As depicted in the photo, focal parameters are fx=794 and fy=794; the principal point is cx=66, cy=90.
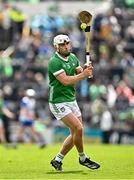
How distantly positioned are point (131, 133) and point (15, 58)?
5.55 m

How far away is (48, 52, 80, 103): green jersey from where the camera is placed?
1466cm

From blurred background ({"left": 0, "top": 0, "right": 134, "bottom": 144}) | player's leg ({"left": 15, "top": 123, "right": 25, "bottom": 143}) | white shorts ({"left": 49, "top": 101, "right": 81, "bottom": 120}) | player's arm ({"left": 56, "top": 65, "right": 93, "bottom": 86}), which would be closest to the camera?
player's arm ({"left": 56, "top": 65, "right": 93, "bottom": 86})

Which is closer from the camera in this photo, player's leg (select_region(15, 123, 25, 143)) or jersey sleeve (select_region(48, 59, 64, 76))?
jersey sleeve (select_region(48, 59, 64, 76))

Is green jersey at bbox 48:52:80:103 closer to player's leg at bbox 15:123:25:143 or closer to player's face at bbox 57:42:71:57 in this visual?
player's face at bbox 57:42:71:57

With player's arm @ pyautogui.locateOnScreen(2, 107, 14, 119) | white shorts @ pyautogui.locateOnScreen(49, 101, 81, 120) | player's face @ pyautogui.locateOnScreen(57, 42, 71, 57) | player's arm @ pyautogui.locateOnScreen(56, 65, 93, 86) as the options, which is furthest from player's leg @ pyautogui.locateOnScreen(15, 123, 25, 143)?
player's arm @ pyautogui.locateOnScreen(56, 65, 93, 86)

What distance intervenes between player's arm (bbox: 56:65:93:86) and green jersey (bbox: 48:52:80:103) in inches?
7.9

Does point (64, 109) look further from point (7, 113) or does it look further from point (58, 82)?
point (7, 113)

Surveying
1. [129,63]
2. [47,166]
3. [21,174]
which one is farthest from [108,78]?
[21,174]

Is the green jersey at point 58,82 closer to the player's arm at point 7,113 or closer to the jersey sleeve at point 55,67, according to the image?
the jersey sleeve at point 55,67

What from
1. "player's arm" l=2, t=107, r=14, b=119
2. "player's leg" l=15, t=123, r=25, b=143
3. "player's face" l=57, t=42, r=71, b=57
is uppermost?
"player's face" l=57, t=42, r=71, b=57

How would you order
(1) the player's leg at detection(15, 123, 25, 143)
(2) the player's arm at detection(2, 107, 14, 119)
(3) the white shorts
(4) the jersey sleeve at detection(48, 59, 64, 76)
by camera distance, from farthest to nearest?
(2) the player's arm at detection(2, 107, 14, 119), (1) the player's leg at detection(15, 123, 25, 143), (3) the white shorts, (4) the jersey sleeve at detection(48, 59, 64, 76)

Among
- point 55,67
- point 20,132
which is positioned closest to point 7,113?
point 20,132

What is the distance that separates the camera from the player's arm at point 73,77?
46.9 feet

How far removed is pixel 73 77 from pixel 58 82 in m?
0.47
